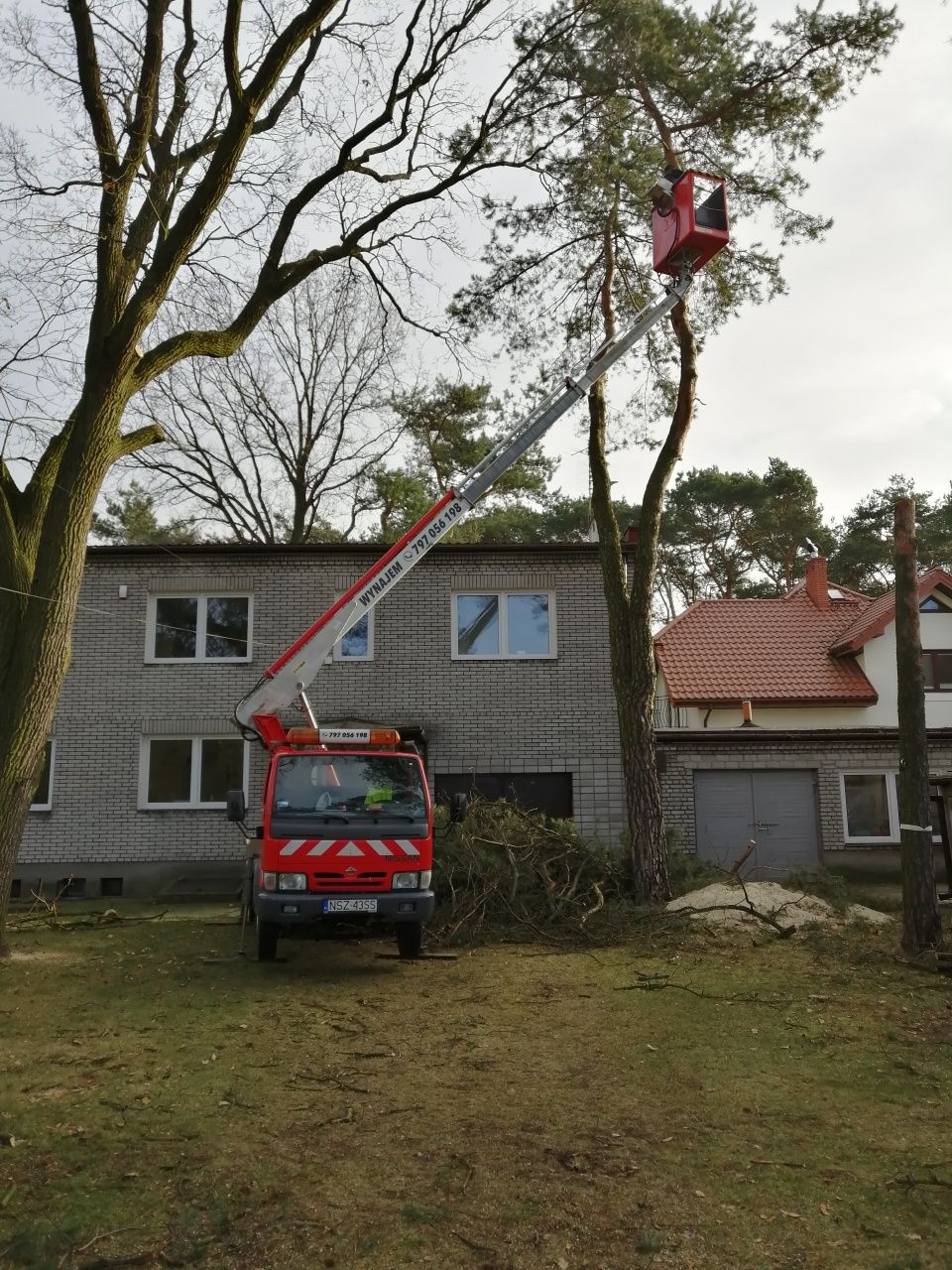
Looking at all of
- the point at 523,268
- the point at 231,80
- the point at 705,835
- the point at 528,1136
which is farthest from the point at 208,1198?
the point at 705,835

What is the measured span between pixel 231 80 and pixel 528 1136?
428 inches

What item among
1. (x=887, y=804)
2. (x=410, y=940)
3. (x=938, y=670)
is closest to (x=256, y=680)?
(x=410, y=940)

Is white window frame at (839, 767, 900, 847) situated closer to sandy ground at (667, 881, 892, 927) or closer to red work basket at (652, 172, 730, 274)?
sandy ground at (667, 881, 892, 927)

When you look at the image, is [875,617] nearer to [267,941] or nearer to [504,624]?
[504,624]

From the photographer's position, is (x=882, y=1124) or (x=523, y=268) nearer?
(x=882, y=1124)

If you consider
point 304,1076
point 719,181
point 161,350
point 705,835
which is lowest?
point 304,1076

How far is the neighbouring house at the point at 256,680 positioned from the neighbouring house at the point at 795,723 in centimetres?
190

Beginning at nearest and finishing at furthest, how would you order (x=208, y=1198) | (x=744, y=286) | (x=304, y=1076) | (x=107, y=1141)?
(x=208, y=1198), (x=107, y=1141), (x=304, y=1076), (x=744, y=286)

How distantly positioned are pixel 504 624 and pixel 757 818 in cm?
554

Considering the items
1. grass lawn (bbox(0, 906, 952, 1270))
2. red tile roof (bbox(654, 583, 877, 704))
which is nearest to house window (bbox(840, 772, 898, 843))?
red tile roof (bbox(654, 583, 877, 704))

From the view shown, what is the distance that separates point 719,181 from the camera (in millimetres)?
11711

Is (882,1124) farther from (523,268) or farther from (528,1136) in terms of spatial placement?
(523,268)

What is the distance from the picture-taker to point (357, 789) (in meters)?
10.2

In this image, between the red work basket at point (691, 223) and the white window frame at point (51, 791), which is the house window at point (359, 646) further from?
the red work basket at point (691, 223)
